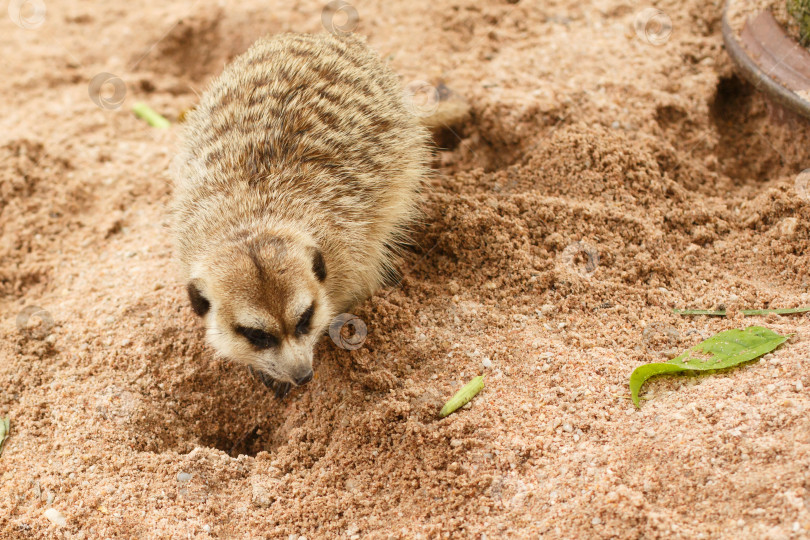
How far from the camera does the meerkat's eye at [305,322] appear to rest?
2467 millimetres

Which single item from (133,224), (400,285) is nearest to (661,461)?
(400,285)

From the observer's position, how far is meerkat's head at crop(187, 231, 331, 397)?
2373 millimetres

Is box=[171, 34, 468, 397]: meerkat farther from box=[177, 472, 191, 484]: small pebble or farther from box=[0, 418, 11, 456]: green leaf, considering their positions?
box=[0, 418, 11, 456]: green leaf

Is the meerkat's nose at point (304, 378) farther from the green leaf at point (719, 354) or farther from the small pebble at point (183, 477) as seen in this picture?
the green leaf at point (719, 354)

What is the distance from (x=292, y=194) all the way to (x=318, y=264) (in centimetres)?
41

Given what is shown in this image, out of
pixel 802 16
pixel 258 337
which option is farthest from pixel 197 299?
pixel 802 16

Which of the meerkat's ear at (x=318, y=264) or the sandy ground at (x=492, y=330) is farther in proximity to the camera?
the meerkat's ear at (x=318, y=264)

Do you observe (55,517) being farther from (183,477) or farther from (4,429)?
(4,429)

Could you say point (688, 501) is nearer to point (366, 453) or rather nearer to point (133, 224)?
point (366, 453)

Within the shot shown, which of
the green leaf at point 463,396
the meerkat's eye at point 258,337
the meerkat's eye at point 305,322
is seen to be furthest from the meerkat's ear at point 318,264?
the green leaf at point 463,396

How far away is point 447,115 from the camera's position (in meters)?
3.71

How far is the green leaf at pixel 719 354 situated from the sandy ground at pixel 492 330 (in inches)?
1.7

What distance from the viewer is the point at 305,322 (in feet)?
8.24

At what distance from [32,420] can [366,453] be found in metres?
1.39
